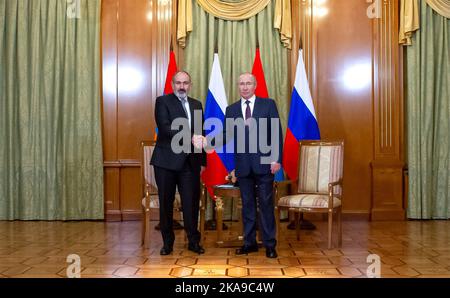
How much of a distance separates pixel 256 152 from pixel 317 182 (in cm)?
110

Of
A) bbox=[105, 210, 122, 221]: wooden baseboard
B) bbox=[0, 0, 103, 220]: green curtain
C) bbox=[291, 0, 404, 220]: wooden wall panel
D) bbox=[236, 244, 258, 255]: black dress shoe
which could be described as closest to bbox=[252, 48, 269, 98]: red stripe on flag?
bbox=[291, 0, 404, 220]: wooden wall panel

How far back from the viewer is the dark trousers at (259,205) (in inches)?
144

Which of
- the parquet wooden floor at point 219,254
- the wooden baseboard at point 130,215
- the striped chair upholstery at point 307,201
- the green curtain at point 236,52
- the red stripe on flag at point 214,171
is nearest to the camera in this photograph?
the parquet wooden floor at point 219,254

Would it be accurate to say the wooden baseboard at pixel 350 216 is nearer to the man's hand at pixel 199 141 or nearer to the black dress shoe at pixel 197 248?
the black dress shoe at pixel 197 248

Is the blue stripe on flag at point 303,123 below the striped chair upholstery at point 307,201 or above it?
above

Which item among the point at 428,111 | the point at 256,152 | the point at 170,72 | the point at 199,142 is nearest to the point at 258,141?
the point at 256,152

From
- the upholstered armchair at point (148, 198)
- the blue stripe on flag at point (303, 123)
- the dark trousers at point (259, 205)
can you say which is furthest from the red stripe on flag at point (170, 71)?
the dark trousers at point (259, 205)

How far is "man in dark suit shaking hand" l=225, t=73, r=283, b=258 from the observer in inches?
144

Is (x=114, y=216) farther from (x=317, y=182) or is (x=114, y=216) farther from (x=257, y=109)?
(x=257, y=109)

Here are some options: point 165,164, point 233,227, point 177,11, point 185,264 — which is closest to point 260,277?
point 185,264

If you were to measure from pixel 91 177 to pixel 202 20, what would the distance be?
233 cm

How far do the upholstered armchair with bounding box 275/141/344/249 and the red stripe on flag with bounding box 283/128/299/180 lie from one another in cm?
26

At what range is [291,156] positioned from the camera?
16.4 feet

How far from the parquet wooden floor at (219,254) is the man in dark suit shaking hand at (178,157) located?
0.81 feet
